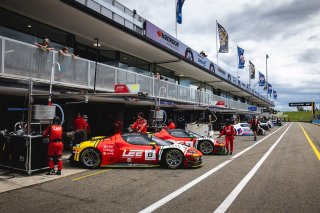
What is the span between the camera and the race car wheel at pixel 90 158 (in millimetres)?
8531

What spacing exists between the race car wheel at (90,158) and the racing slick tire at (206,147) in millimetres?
5287

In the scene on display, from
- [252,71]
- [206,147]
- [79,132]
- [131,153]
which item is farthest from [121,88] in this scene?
[252,71]

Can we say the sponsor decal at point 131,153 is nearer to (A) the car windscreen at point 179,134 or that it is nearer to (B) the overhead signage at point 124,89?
(B) the overhead signage at point 124,89

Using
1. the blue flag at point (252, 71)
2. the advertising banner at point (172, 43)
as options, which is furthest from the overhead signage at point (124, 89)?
the blue flag at point (252, 71)

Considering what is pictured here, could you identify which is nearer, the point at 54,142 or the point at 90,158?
the point at 54,142

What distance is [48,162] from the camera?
789 cm

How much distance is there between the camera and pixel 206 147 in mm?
12266

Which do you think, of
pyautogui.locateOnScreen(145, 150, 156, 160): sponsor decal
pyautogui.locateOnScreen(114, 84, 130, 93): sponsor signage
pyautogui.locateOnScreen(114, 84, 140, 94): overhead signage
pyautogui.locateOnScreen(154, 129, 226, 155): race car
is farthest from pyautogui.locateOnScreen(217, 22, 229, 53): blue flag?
pyautogui.locateOnScreen(145, 150, 156, 160): sponsor decal

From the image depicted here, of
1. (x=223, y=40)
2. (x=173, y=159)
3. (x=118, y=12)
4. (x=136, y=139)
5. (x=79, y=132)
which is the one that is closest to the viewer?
(x=173, y=159)

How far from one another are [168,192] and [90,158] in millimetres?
3685

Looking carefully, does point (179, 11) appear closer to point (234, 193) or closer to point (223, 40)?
point (223, 40)

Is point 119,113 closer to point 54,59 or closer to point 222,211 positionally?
point 54,59

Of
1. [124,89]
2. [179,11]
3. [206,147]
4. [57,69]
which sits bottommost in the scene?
[206,147]

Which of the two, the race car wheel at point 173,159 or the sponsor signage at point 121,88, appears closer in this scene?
the race car wheel at point 173,159
